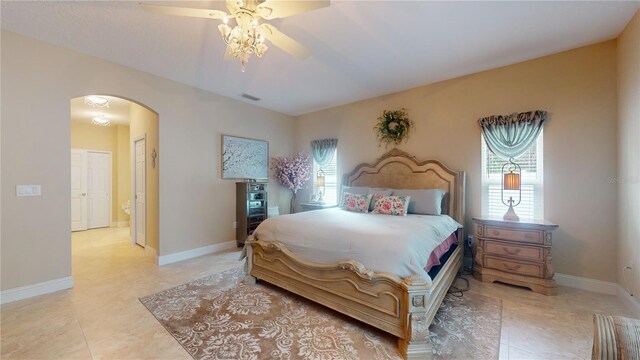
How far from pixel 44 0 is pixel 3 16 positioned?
2.10 ft

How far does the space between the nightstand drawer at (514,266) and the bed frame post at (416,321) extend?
1810 millimetres

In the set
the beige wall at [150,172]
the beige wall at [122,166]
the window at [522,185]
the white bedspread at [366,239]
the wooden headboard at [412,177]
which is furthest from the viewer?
the beige wall at [122,166]

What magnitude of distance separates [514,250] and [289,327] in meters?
2.69

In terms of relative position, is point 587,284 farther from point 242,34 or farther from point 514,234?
point 242,34

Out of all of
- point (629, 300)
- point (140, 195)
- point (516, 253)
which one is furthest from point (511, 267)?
point (140, 195)

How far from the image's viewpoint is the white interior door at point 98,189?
6520 mm

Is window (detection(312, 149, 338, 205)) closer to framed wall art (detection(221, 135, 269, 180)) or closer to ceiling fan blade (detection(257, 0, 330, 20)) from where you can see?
framed wall art (detection(221, 135, 269, 180))

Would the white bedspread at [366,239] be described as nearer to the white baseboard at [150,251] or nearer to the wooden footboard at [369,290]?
the wooden footboard at [369,290]

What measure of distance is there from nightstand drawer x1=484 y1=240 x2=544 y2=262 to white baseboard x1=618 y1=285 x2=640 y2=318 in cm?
70

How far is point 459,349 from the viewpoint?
73.6 inches

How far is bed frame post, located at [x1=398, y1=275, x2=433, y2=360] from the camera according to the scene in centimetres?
178

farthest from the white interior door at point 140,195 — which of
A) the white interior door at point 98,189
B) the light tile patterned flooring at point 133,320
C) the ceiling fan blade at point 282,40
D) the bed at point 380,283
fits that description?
the ceiling fan blade at point 282,40

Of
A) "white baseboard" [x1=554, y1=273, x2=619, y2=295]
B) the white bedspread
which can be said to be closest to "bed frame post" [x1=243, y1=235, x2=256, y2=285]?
the white bedspread

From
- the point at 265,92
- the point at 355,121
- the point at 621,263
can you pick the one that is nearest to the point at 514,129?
the point at 621,263
